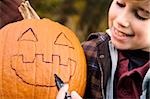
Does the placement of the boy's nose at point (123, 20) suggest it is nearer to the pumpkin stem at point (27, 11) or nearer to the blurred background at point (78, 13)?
the pumpkin stem at point (27, 11)

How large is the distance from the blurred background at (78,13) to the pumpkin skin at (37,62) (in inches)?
165

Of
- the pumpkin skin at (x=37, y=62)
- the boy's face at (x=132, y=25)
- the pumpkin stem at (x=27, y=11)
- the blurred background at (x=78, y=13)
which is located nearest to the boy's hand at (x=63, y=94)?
the pumpkin skin at (x=37, y=62)

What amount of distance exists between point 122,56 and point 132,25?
0.21 metres

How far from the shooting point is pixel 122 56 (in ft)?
8.93

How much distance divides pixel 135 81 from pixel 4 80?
23.2 inches

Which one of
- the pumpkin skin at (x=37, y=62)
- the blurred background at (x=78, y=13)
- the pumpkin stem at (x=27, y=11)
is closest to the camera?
the pumpkin skin at (x=37, y=62)

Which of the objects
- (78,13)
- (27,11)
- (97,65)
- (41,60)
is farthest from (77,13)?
(41,60)

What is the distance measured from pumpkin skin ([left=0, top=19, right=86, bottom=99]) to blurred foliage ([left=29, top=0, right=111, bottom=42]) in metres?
4.31

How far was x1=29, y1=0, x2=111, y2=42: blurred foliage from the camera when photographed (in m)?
7.19

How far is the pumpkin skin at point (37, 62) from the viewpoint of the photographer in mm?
2617

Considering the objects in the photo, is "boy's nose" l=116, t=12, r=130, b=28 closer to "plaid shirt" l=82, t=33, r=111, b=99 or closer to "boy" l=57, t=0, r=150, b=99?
"boy" l=57, t=0, r=150, b=99

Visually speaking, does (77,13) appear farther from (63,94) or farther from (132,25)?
(63,94)

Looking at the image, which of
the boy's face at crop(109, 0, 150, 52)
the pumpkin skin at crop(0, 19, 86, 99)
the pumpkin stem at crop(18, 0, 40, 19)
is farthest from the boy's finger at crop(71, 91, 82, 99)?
the pumpkin stem at crop(18, 0, 40, 19)

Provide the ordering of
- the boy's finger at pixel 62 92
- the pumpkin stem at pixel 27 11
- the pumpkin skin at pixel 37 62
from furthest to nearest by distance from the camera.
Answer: the pumpkin stem at pixel 27 11 < the pumpkin skin at pixel 37 62 < the boy's finger at pixel 62 92
